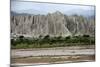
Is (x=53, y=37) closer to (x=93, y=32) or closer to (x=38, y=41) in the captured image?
(x=38, y=41)

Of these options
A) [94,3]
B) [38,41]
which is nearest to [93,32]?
[94,3]

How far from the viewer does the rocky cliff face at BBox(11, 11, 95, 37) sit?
2.16 metres

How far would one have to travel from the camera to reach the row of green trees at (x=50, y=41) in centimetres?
216

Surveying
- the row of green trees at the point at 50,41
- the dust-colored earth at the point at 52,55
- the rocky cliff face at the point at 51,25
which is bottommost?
the dust-colored earth at the point at 52,55

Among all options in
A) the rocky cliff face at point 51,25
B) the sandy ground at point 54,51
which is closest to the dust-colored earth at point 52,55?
the sandy ground at point 54,51

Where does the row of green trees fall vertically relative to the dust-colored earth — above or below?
above

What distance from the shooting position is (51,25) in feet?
7.51

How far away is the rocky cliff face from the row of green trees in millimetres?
53

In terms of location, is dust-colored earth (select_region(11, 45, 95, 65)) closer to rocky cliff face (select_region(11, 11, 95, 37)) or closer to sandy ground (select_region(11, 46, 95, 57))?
sandy ground (select_region(11, 46, 95, 57))

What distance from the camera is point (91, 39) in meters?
2.48

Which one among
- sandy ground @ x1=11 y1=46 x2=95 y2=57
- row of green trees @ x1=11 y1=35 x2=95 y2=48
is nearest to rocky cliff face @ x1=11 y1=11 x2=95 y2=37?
row of green trees @ x1=11 y1=35 x2=95 y2=48

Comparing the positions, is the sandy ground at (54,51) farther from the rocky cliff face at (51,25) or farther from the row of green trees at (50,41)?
the rocky cliff face at (51,25)

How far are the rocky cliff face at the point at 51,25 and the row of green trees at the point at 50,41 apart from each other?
5cm
